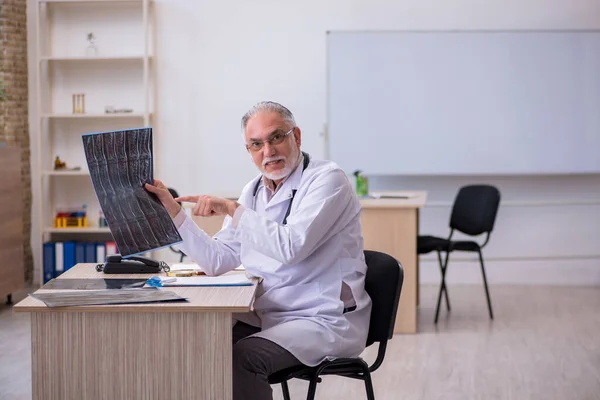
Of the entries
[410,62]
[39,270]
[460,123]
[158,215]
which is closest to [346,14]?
[410,62]

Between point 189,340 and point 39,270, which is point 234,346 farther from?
point 39,270

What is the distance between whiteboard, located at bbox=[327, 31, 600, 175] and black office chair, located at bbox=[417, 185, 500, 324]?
0.92 metres

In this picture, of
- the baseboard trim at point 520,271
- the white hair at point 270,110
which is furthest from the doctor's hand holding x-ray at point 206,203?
the baseboard trim at point 520,271

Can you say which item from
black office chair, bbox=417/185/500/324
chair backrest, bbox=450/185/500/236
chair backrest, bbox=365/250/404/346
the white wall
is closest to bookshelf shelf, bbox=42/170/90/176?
the white wall

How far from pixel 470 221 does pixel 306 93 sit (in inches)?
75.2

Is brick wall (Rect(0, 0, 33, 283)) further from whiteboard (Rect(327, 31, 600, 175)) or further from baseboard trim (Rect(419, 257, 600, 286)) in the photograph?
baseboard trim (Rect(419, 257, 600, 286))

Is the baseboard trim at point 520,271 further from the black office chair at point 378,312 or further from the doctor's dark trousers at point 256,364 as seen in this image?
the doctor's dark trousers at point 256,364

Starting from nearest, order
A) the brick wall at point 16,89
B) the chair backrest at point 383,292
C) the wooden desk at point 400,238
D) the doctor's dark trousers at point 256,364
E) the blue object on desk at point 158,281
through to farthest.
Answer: the doctor's dark trousers at point 256,364 → the blue object on desk at point 158,281 → the chair backrest at point 383,292 → the wooden desk at point 400,238 → the brick wall at point 16,89

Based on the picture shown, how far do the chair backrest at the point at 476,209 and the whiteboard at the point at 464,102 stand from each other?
35.4 inches

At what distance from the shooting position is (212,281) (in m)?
2.45

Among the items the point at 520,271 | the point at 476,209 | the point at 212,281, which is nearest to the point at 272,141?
the point at 212,281

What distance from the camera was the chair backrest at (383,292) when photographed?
251 cm

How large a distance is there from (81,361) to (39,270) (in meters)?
4.92

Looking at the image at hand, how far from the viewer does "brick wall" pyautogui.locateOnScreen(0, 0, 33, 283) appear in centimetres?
640
